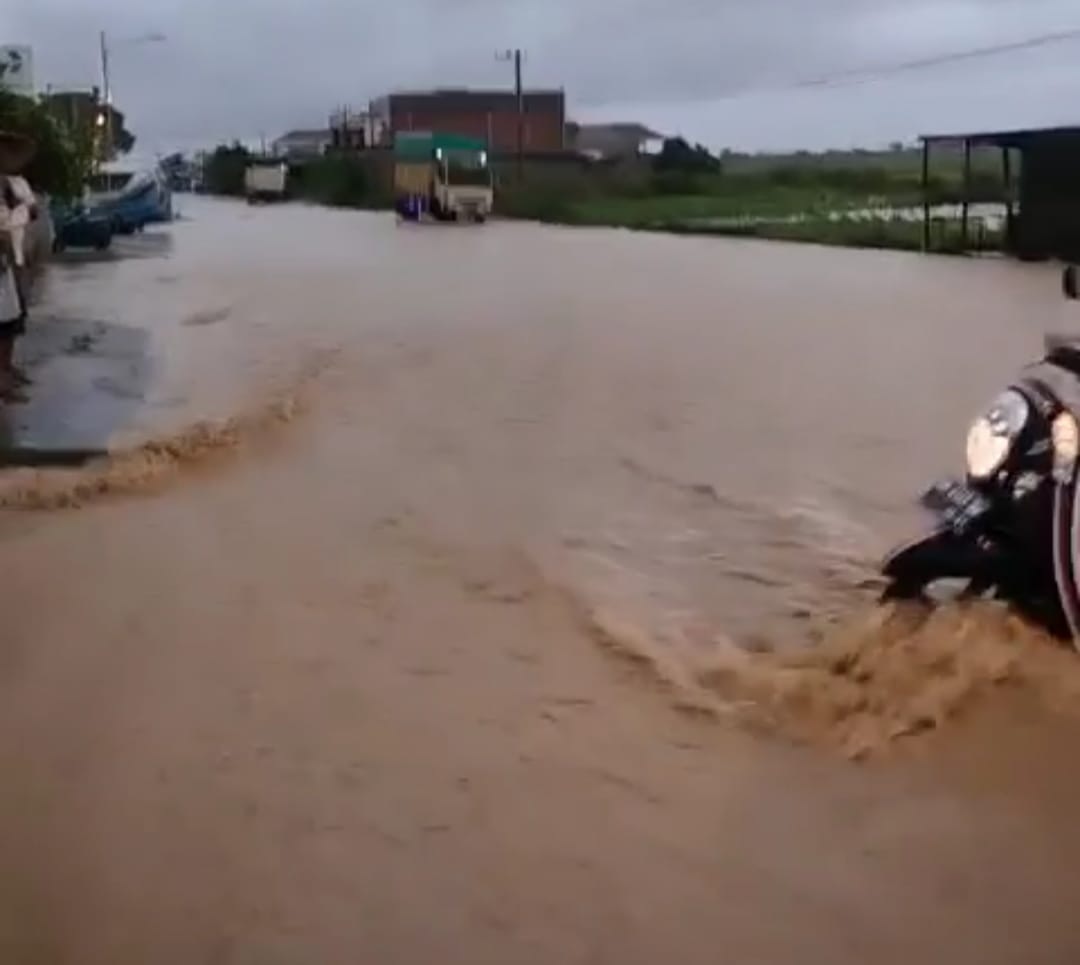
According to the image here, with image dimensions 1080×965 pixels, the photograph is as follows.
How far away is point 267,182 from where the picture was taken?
70.9m

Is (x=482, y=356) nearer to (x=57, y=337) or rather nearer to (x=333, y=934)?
(x=57, y=337)

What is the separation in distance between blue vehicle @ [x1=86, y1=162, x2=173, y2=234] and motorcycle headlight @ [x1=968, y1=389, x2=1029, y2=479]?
30642 mm

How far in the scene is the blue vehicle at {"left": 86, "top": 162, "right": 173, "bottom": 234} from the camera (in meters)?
35.8

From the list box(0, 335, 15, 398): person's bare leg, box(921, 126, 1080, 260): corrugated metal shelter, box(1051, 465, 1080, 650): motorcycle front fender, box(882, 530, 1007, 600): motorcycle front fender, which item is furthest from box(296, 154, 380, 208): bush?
box(1051, 465, 1080, 650): motorcycle front fender

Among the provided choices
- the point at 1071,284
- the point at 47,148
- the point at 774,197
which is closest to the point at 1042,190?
the point at 47,148

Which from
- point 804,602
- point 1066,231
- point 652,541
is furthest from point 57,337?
point 1066,231

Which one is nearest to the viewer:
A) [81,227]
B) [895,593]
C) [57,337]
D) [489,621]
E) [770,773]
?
[770,773]

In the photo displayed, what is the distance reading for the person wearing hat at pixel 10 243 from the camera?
10594mm

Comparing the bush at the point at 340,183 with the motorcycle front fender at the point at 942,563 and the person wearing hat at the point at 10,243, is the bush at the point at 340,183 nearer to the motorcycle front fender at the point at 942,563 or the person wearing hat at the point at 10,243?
the person wearing hat at the point at 10,243

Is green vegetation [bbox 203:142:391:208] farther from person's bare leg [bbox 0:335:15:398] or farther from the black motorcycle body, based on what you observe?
the black motorcycle body

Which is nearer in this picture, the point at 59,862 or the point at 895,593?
the point at 59,862

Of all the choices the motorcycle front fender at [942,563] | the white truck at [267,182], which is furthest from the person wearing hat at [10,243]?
the white truck at [267,182]

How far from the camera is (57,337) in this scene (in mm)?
Result: 16156

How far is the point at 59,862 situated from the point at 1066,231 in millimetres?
23781
